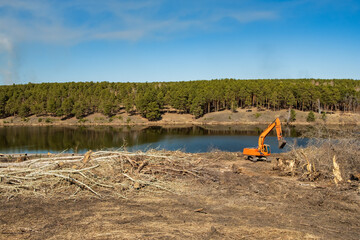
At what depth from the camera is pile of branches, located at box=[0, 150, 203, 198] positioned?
38.5ft

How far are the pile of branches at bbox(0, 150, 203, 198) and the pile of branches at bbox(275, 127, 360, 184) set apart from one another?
5.40 metres

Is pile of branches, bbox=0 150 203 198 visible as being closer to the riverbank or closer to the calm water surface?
the calm water surface

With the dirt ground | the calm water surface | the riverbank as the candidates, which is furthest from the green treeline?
the dirt ground

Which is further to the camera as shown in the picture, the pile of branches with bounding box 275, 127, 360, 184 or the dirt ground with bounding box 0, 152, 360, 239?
the pile of branches with bounding box 275, 127, 360, 184

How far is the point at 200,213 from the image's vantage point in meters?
9.54

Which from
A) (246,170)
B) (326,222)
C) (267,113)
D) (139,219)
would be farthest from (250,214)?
(267,113)

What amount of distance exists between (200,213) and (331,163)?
858 centimetres

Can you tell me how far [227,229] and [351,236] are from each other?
3443 millimetres

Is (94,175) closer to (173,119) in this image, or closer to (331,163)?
(331,163)

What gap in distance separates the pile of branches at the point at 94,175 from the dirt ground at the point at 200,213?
0.45m

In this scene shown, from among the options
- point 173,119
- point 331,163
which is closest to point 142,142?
point 331,163

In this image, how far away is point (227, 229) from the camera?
26.9 feet

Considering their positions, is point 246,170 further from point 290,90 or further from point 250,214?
point 290,90

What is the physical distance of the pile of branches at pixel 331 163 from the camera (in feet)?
43.7
